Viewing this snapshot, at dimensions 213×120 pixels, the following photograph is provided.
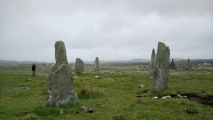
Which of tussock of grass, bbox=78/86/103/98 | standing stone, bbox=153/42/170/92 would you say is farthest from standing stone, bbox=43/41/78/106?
standing stone, bbox=153/42/170/92

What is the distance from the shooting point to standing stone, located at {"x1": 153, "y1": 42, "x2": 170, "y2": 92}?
25.0 meters

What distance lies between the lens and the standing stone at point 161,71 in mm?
25016

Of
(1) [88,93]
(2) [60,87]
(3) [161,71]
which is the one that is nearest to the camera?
(2) [60,87]

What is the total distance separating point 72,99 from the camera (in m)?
19.3

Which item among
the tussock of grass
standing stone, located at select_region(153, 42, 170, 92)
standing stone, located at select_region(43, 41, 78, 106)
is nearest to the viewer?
standing stone, located at select_region(43, 41, 78, 106)

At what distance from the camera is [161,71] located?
25344mm

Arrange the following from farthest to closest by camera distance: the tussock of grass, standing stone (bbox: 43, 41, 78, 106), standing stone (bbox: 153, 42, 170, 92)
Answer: standing stone (bbox: 153, 42, 170, 92) < the tussock of grass < standing stone (bbox: 43, 41, 78, 106)

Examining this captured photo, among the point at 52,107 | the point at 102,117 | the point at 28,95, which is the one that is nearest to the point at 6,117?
the point at 52,107

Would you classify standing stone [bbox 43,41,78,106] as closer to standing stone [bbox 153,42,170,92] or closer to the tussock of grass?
the tussock of grass

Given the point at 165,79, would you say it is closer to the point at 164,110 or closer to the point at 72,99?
the point at 164,110

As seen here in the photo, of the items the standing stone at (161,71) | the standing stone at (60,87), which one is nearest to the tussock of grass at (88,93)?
the standing stone at (60,87)

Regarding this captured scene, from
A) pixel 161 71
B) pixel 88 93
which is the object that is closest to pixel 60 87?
pixel 88 93

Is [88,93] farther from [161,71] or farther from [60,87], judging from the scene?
[161,71]

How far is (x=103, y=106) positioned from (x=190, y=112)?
6647 mm
